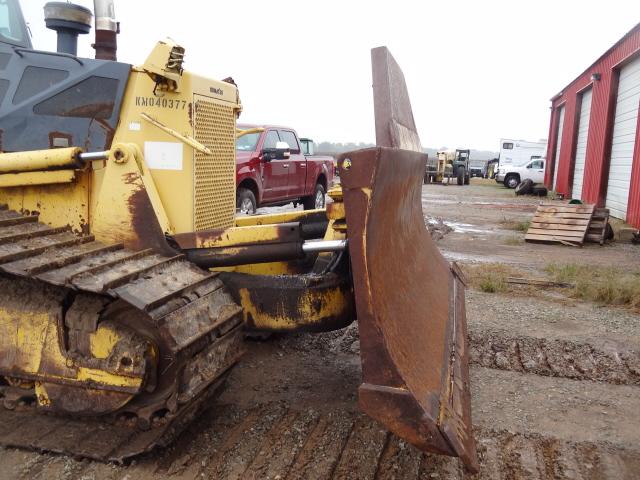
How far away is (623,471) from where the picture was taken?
9.97 feet

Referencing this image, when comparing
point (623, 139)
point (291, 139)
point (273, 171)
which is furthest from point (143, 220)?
point (623, 139)

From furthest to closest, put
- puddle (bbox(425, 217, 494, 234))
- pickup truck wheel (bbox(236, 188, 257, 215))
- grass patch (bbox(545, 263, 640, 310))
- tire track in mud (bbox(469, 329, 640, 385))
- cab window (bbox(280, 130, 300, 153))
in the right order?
puddle (bbox(425, 217, 494, 234)) → cab window (bbox(280, 130, 300, 153)) → pickup truck wheel (bbox(236, 188, 257, 215)) → grass patch (bbox(545, 263, 640, 310)) → tire track in mud (bbox(469, 329, 640, 385))

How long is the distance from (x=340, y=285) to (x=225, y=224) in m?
1.38

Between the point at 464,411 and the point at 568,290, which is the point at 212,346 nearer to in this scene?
the point at 464,411

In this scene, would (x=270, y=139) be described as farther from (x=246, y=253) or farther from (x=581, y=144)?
(x=581, y=144)

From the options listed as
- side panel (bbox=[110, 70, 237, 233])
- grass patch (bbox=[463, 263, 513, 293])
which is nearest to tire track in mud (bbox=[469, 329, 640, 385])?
grass patch (bbox=[463, 263, 513, 293])

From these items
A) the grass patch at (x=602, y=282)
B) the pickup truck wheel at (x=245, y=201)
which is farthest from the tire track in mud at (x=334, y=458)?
the pickup truck wheel at (x=245, y=201)

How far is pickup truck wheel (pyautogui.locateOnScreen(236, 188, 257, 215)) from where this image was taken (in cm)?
1070

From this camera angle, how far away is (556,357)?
4.72 metres

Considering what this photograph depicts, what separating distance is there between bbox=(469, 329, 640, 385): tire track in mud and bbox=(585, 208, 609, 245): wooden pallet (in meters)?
7.04

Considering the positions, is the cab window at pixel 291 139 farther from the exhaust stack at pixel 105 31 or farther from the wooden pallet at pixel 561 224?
the exhaust stack at pixel 105 31

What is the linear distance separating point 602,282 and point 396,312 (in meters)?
5.59

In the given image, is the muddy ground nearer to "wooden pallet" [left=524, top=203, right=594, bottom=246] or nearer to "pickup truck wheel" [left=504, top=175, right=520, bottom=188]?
"wooden pallet" [left=524, top=203, right=594, bottom=246]

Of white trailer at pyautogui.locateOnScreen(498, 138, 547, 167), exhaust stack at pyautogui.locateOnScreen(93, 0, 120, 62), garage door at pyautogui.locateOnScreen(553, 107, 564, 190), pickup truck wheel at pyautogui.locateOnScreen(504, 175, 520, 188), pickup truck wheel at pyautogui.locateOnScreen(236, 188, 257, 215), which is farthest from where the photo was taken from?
white trailer at pyautogui.locateOnScreen(498, 138, 547, 167)
